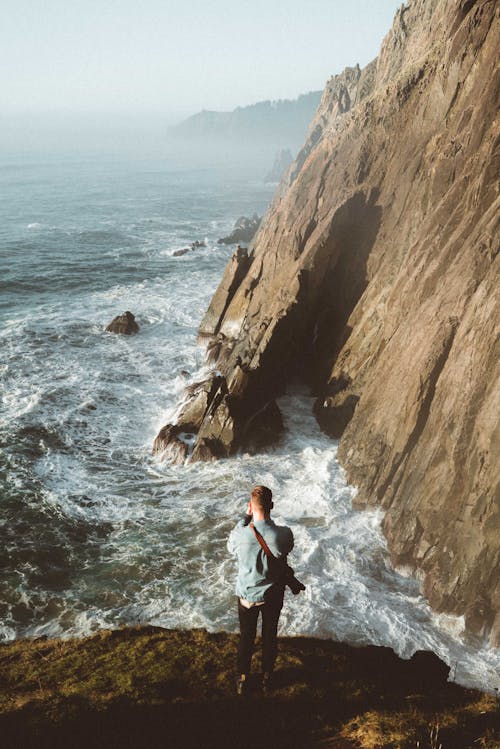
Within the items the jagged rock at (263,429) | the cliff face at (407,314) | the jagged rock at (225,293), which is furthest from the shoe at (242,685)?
the jagged rock at (225,293)

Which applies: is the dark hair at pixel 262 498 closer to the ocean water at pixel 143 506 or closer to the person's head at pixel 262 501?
the person's head at pixel 262 501

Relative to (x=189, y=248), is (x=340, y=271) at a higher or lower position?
higher

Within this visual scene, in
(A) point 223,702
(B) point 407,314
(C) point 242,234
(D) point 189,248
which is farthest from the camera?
(C) point 242,234

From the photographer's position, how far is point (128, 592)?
15.5 m

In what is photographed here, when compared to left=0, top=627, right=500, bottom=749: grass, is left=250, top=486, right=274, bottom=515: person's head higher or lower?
higher

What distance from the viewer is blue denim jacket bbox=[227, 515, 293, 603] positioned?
7531 millimetres

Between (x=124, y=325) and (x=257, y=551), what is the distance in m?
34.6

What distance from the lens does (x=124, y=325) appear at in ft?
131

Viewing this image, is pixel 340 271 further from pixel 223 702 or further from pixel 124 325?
pixel 223 702

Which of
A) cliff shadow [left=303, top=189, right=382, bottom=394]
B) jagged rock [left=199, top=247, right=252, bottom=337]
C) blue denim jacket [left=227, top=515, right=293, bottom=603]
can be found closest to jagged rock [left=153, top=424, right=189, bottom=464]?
cliff shadow [left=303, top=189, right=382, bottom=394]

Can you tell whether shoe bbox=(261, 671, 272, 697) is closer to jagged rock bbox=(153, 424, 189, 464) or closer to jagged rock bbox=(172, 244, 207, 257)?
jagged rock bbox=(153, 424, 189, 464)

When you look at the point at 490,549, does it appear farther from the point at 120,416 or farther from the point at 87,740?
the point at 120,416

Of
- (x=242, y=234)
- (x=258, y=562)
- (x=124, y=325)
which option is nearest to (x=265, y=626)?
(x=258, y=562)

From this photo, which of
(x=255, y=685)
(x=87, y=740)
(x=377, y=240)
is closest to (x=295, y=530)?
(x=255, y=685)
